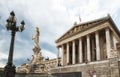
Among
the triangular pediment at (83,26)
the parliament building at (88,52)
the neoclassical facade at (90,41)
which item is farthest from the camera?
the triangular pediment at (83,26)

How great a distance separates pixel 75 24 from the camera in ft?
121

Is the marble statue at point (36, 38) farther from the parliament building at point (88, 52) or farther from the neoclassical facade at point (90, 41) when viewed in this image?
the neoclassical facade at point (90, 41)

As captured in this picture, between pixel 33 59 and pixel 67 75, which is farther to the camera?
pixel 33 59

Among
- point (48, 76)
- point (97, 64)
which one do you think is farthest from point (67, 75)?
point (97, 64)

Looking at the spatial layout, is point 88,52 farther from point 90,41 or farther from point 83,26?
point 83,26

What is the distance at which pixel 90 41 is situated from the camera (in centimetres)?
3509

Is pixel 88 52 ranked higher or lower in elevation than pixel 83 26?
lower

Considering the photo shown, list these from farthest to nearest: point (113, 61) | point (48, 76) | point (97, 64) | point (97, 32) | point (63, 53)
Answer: point (63, 53)
point (97, 32)
point (97, 64)
point (48, 76)
point (113, 61)

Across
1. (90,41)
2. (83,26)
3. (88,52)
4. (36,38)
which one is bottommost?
(88,52)

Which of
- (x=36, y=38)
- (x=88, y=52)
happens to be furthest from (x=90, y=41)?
(x=36, y=38)

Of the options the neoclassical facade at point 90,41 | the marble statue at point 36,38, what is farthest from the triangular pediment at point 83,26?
the marble statue at point 36,38

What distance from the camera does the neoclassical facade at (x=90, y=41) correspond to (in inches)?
1144

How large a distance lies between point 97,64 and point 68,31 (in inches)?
529

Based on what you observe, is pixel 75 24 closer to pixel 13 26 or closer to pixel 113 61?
pixel 113 61
